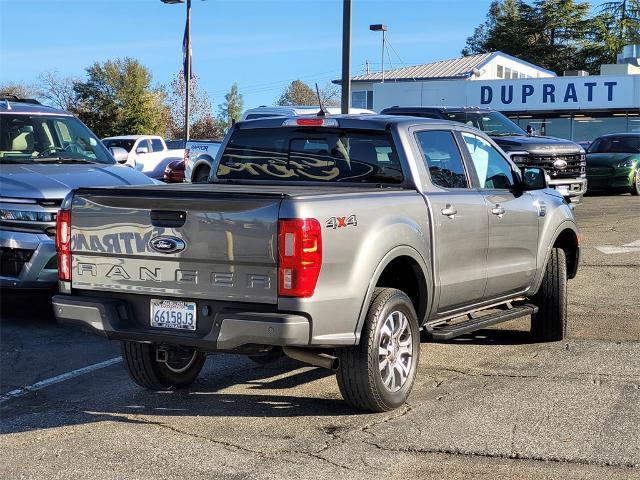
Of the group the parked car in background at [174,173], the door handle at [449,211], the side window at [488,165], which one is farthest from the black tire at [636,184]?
the door handle at [449,211]

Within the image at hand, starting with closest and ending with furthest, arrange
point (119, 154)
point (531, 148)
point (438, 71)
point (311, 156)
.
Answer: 1. point (311, 156)
2. point (119, 154)
3. point (531, 148)
4. point (438, 71)

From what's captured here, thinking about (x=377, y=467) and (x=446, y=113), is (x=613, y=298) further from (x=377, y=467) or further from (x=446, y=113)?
(x=446, y=113)

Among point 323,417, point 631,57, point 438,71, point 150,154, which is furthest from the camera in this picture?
point 438,71

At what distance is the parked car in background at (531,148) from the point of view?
16922mm

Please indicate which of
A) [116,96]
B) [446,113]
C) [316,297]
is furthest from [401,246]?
[116,96]

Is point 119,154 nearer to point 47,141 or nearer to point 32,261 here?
point 47,141

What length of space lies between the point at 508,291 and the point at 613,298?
3151 millimetres

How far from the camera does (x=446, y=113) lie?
17.3 metres

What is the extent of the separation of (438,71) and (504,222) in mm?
52569

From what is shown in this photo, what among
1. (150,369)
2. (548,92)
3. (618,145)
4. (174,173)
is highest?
(548,92)

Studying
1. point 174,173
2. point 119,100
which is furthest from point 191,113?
point 174,173

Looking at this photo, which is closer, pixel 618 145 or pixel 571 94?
pixel 618 145

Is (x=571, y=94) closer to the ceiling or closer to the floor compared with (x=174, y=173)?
closer to the ceiling

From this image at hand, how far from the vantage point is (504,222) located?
7.36 meters
